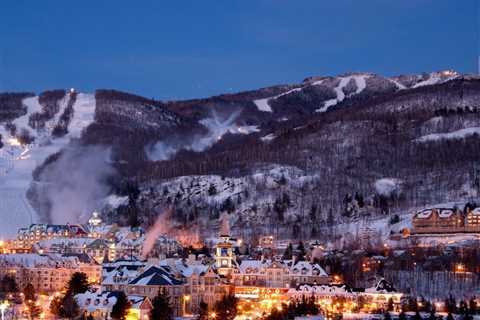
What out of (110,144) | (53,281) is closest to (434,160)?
(53,281)

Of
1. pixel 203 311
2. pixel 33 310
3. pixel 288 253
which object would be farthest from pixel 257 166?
pixel 33 310

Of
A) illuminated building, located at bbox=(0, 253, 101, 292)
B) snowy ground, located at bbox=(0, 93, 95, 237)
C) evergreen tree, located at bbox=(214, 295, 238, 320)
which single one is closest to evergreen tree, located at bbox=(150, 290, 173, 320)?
evergreen tree, located at bbox=(214, 295, 238, 320)

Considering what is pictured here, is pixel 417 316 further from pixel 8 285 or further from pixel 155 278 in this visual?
pixel 8 285

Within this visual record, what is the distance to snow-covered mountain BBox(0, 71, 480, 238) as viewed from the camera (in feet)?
329

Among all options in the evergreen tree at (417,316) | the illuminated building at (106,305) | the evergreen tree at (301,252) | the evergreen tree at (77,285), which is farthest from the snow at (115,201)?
the evergreen tree at (417,316)

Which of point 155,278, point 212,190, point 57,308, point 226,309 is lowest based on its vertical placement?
point 226,309

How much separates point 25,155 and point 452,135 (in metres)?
62.8

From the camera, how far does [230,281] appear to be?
6681 centimetres

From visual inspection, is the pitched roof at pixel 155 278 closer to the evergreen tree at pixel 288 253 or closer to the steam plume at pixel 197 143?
the evergreen tree at pixel 288 253

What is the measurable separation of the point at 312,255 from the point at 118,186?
2111 inches

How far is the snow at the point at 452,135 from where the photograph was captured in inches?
Result: 4712

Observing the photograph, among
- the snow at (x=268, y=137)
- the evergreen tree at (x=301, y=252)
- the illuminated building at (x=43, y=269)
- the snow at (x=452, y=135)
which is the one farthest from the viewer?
the snow at (x=268, y=137)

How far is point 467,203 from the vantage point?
8962cm

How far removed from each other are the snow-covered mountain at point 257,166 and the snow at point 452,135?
317 mm
